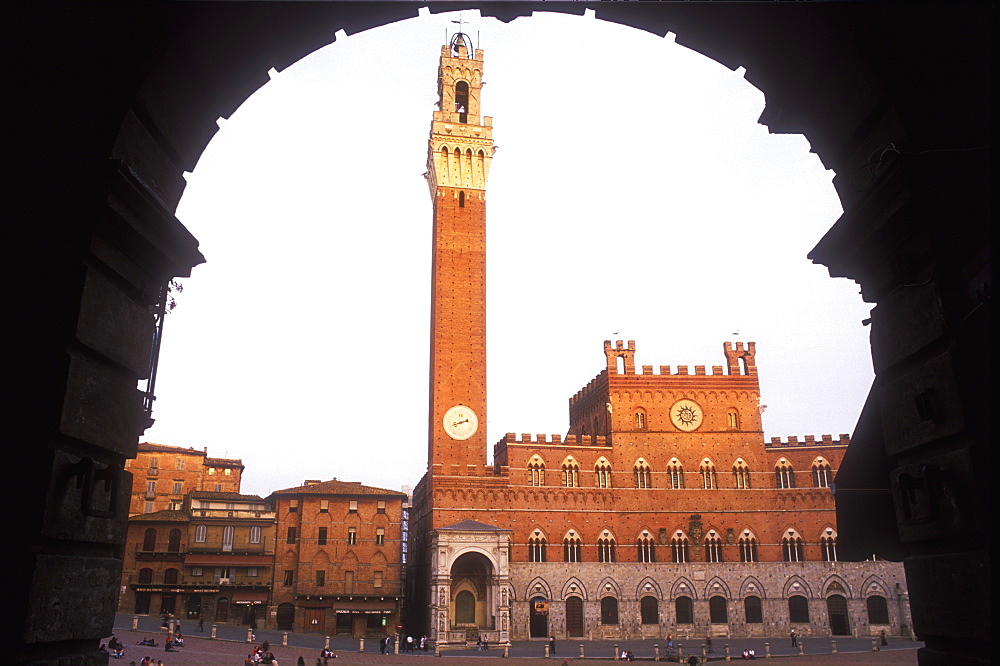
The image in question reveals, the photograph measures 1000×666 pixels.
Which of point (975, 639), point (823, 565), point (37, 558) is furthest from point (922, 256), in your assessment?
point (823, 565)

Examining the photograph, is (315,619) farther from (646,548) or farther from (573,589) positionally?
(646,548)

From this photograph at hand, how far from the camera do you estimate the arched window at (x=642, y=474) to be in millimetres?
48250

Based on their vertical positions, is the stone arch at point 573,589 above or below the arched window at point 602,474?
below

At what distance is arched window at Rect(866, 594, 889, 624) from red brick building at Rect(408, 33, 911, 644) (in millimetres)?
88

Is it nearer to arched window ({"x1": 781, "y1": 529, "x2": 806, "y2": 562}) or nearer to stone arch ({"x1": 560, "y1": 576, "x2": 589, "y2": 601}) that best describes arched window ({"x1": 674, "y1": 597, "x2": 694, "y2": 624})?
stone arch ({"x1": 560, "y1": 576, "x2": 589, "y2": 601})

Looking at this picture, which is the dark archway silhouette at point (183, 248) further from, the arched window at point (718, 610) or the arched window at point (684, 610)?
the arched window at point (718, 610)

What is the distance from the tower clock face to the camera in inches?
1831

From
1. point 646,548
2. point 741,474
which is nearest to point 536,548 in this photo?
point 646,548

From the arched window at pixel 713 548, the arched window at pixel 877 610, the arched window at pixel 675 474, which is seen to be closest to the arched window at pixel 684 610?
the arched window at pixel 713 548

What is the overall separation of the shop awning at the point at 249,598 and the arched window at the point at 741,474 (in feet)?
104

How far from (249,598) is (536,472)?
2014cm

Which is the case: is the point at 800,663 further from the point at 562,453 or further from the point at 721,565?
the point at 562,453

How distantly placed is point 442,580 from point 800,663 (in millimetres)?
18530

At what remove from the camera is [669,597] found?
4525cm
